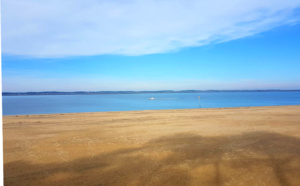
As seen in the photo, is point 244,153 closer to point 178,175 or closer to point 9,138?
point 178,175

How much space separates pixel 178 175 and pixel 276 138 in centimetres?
639

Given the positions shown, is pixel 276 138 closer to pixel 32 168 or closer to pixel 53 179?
pixel 53 179

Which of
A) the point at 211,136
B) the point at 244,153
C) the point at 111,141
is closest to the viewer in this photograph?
the point at 244,153

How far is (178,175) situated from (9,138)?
29.5 feet

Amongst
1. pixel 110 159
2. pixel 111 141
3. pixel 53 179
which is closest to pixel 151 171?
pixel 110 159

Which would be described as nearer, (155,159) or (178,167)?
(178,167)

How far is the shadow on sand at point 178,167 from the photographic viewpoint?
219 inches

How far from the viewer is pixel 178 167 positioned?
251 inches

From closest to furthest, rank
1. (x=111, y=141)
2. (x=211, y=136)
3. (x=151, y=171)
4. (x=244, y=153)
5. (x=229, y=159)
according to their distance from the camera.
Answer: (x=151, y=171)
(x=229, y=159)
(x=244, y=153)
(x=111, y=141)
(x=211, y=136)

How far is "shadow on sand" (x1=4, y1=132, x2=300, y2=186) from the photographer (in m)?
5.55

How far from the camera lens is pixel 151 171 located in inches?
242

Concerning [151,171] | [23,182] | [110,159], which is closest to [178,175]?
[151,171]

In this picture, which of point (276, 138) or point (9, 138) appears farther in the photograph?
point (9, 138)

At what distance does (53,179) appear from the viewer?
5699 mm
